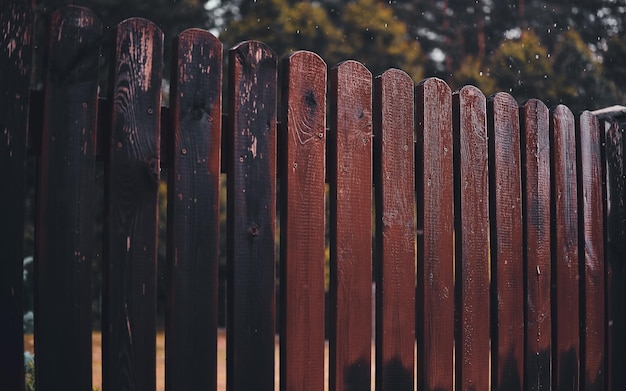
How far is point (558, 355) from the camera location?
3.03m

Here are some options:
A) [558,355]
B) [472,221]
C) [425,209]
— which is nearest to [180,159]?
[425,209]

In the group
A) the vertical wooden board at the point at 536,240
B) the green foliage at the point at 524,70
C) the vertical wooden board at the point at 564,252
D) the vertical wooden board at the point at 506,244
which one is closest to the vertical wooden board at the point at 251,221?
the vertical wooden board at the point at 506,244

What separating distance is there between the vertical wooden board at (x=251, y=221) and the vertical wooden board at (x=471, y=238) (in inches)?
33.1

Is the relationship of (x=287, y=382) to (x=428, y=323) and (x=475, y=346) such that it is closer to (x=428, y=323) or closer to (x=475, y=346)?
(x=428, y=323)

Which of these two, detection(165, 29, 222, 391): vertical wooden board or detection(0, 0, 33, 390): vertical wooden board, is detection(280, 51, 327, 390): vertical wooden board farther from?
detection(0, 0, 33, 390): vertical wooden board

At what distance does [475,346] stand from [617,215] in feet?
3.71

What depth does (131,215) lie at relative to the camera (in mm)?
1936

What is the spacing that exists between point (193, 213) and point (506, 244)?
1404mm

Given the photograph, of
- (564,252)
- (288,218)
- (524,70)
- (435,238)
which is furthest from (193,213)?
(524,70)

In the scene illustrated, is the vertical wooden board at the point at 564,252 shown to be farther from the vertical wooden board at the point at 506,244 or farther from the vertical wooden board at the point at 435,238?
the vertical wooden board at the point at 435,238

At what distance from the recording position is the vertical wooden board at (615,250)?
10.7 feet

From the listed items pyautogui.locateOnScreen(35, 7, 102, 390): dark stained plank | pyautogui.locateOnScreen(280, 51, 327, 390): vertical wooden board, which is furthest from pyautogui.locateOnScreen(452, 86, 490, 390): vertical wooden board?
pyautogui.locateOnScreen(35, 7, 102, 390): dark stained plank

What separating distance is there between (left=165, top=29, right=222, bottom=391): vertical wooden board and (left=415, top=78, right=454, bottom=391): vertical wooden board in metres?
0.85

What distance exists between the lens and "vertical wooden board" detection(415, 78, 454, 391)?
256 cm
